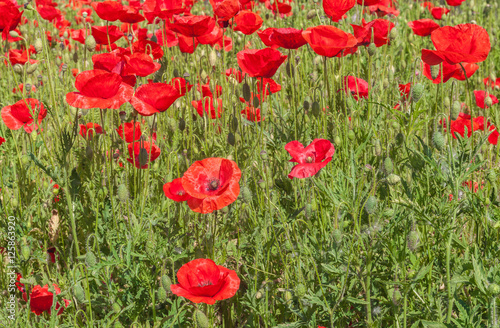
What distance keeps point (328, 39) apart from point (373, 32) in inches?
24.1

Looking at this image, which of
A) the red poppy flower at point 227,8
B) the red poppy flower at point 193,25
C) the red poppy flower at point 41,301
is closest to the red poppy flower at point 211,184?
the red poppy flower at point 41,301

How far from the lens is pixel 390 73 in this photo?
2.77m

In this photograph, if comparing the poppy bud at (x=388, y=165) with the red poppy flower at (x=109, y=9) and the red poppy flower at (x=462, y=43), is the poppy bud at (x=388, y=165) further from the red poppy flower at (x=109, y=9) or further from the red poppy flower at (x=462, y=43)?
the red poppy flower at (x=109, y=9)

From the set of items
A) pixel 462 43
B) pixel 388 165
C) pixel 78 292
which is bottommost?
pixel 78 292

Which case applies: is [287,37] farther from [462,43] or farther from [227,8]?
[462,43]

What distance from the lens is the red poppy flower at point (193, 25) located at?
217 centimetres

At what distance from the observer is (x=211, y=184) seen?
1.62 m

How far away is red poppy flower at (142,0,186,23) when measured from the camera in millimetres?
2502

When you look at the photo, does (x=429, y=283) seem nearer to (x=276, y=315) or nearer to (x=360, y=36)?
(x=276, y=315)

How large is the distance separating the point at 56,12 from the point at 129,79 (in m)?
2.66

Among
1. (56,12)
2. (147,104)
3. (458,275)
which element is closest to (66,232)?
(147,104)

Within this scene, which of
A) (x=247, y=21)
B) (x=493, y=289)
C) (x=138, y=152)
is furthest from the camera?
(x=247, y=21)

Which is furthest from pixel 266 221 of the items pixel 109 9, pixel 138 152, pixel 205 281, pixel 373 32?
pixel 109 9

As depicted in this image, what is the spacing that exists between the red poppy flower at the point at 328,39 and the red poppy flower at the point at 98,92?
722 mm
